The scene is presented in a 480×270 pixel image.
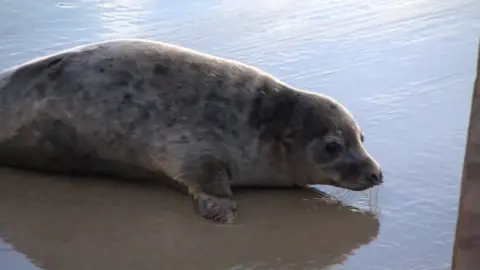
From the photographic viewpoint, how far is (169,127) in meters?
3.14

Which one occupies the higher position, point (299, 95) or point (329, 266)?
point (299, 95)

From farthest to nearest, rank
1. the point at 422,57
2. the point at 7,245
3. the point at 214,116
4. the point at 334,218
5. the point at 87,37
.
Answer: the point at 87,37 < the point at 422,57 < the point at 214,116 < the point at 334,218 < the point at 7,245

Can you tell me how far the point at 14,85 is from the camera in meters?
3.26

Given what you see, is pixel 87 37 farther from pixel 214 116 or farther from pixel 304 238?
pixel 304 238

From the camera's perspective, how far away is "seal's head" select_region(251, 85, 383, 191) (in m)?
3.11

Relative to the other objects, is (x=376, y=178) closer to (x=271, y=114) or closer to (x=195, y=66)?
(x=271, y=114)

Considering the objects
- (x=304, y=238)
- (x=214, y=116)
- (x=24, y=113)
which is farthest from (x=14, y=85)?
(x=304, y=238)

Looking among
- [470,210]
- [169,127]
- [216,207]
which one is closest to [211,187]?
[216,207]

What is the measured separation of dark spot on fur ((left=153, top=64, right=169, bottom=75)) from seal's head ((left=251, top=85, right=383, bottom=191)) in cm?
38

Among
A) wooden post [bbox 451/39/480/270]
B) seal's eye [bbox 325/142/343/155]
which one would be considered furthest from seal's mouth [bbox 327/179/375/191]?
wooden post [bbox 451/39/480/270]

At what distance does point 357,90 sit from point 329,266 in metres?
1.55

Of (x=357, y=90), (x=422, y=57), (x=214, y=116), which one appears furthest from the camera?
(x=422, y=57)

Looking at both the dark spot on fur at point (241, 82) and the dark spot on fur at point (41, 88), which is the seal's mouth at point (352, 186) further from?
the dark spot on fur at point (41, 88)

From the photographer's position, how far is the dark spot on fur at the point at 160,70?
10.6 ft
